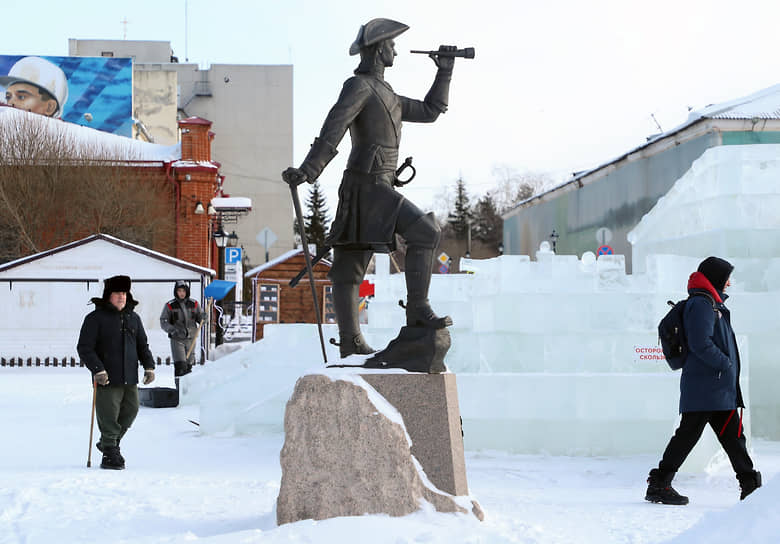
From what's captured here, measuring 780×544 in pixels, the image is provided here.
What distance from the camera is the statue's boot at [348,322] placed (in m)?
5.95

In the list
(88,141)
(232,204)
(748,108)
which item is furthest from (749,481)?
(88,141)

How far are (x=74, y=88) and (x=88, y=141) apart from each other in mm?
19041

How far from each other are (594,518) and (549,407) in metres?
3.23

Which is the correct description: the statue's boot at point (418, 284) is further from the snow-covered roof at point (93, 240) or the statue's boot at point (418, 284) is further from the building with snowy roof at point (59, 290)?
the building with snowy roof at point (59, 290)

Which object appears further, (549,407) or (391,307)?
(391,307)

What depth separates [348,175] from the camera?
587cm

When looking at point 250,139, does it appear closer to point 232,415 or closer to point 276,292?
point 276,292

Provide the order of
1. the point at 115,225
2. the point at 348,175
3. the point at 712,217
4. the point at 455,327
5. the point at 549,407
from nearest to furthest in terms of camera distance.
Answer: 1. the point at 348,175
2. the point at 549,407
3. the point at 455,327
4. the point at 712,217
5. the point at 115,225

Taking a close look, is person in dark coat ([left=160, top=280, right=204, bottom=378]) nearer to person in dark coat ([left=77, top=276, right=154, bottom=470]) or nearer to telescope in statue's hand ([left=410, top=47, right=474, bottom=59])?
person in dark coat ([left=77, top=276, right=154, bottom=470])

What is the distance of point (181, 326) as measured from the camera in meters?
14.9

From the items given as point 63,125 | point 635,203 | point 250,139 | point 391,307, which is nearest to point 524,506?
point 391,307

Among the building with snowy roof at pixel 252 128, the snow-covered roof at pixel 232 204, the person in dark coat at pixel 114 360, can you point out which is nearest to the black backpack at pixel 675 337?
the person in dark coat at pixel 114 360

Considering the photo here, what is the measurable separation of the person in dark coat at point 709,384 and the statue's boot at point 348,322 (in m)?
2.29

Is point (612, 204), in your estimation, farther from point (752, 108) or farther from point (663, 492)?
point (663, 492)
